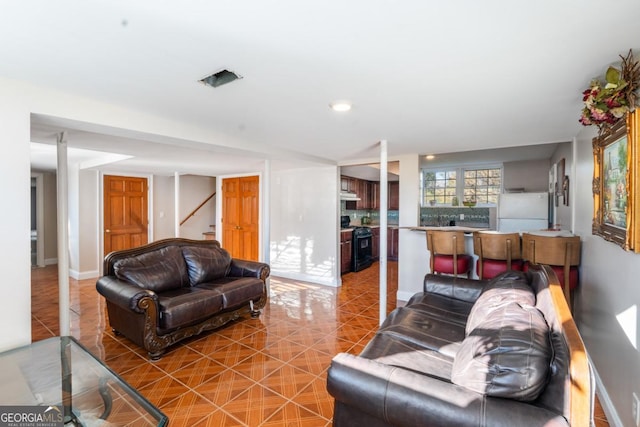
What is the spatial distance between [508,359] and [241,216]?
5.79m

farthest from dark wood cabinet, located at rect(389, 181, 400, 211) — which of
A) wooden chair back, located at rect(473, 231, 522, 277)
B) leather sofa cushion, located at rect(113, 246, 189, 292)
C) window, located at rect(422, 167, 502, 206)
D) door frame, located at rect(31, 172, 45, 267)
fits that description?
door frame, located at rect(31, 172, 45, 267)

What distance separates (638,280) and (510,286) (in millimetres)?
655

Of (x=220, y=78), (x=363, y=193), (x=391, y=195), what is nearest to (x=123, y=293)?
(x=220, y=78)

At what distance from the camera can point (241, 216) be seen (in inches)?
254

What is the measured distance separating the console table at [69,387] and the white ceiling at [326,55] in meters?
1.59

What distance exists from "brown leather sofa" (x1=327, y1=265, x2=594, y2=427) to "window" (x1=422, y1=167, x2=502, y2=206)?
189 inches

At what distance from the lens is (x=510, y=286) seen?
2111 millimetres

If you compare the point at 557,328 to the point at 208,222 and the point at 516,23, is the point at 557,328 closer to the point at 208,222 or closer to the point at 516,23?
the point at 516,23

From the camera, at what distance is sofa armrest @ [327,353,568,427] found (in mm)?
1067

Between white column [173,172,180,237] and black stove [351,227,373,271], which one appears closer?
black stove [351,227,373,271]

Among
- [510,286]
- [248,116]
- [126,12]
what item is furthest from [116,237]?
[510,286]

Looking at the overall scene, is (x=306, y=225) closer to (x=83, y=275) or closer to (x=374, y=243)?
(x=374, y=243)

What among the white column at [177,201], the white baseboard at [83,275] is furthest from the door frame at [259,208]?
the white baseboard at [83,275]

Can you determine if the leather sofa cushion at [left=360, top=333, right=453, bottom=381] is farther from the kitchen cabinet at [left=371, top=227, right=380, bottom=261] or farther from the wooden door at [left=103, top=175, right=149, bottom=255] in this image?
the wooden door at [left=103, top=175, right=149, bottom=255]
